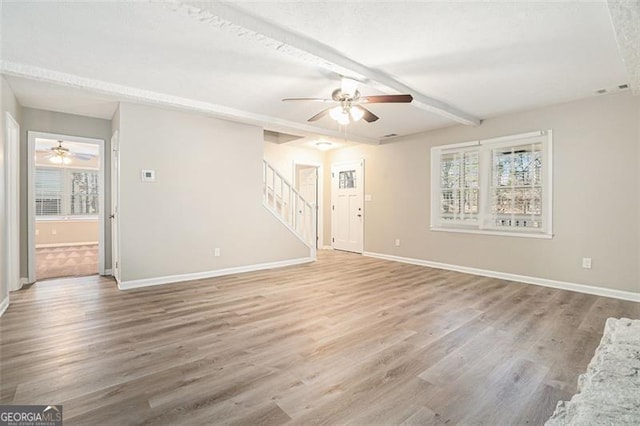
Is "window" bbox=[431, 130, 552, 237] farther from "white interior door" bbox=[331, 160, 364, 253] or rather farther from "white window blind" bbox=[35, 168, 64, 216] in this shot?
"white window blind" bbox=[35, 168, 64, 216]

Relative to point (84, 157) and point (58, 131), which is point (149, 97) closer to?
point (58, 131)

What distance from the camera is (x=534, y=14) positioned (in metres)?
2.26

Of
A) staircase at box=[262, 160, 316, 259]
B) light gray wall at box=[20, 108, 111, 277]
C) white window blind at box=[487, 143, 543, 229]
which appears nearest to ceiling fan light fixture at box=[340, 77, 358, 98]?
staircase at box=[262, 160, 316, 259]

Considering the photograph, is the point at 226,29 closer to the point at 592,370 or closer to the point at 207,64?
the point at 207,64

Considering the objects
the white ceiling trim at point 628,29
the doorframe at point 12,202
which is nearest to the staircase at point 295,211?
the doorframe at point 12,202

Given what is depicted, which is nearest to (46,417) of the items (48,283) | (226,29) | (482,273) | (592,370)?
(226,29)

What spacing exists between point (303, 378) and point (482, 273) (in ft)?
13.8

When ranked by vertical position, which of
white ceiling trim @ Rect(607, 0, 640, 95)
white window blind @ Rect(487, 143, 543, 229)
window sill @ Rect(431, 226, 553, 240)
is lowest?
window sill @ Rect(431, 226, 553, 240)

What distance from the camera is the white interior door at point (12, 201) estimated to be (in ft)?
11.7

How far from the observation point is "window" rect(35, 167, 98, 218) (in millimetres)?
8242

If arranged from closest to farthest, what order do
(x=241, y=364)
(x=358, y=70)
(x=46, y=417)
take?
(x=46, y=417) → (x=241, y=364) → (x=358, y=70)

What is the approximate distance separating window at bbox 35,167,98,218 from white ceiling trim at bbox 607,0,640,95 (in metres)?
11.2

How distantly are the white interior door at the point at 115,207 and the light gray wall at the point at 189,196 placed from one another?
0.33 feet

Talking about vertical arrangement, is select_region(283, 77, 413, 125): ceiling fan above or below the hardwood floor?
above
